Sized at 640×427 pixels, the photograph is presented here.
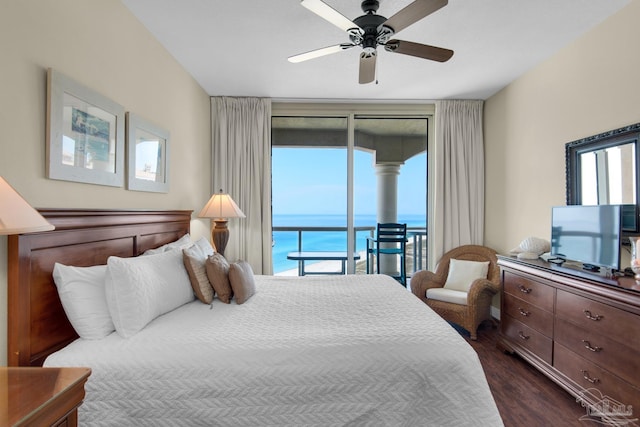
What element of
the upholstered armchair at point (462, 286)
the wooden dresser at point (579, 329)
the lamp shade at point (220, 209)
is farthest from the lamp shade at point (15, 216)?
the upholstered armchair at point (462, 286)

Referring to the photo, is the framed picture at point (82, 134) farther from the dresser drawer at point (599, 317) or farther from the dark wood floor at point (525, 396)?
the dresser drawer at point (599, 317)

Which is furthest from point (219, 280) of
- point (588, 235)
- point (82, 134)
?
point (588, 235)

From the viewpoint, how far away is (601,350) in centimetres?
198

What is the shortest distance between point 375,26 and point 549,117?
2.13 metres

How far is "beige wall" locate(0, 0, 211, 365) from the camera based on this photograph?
144 cm

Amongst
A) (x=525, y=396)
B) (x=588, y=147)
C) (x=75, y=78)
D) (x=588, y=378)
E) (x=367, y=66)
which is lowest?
(x=525, y=396)

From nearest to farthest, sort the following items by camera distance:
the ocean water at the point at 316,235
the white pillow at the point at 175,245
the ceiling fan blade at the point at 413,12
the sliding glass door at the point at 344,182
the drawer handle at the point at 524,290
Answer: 1. the ceiling fan blade at the point at 413,12
2. the white pillow at the point at 175,245
3. the drawer handle at the point at 524,290
4. the sliding glass door at the point at 344,182
5. the ocean water at the point at 316,235

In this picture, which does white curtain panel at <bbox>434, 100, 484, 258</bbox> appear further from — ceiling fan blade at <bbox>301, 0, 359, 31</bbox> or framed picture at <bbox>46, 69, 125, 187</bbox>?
framed picture at <bbox>46, 69, 125, 187</bbox>

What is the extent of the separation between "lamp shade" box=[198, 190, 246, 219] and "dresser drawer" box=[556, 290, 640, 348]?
2.97 meters

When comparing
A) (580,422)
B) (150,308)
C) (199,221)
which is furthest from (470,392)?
(199,221)

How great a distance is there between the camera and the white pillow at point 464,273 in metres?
3.68

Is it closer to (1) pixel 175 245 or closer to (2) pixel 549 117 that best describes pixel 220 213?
(1) pixel 175 245

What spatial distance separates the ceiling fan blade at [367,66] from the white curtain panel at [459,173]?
79.5 inches

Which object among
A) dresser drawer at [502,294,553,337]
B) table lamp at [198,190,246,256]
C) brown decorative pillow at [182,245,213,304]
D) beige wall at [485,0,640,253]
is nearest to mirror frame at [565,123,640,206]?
beige wall at [485,0,640,253]
